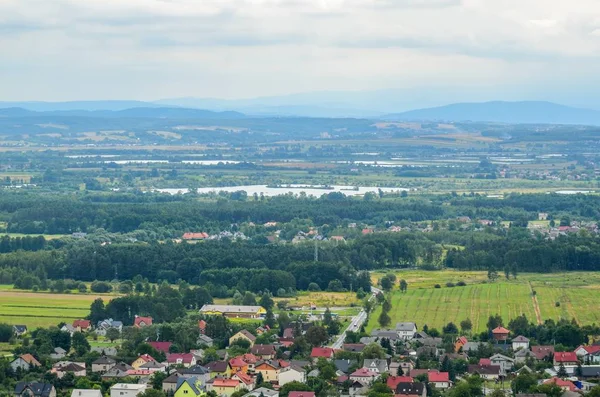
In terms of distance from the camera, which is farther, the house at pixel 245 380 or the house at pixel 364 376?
the house at pixel 364 376

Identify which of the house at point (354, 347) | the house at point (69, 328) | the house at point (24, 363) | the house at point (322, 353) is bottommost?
the house at point (69, 328)

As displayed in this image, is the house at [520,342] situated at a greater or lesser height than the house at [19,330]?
greater

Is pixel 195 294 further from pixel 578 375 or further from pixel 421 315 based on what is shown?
pixel 578 375

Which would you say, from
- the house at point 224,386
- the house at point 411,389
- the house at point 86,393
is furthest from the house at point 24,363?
the house at point 411,389

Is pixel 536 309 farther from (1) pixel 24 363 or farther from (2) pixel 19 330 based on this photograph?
(1) pixel 24 363

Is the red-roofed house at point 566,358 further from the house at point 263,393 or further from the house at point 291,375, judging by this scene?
the house at point 263,393

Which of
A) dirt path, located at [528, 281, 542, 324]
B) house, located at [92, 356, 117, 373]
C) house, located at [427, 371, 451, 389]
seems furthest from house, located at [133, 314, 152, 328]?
dirt path, located at [528, 281, 542, 324]

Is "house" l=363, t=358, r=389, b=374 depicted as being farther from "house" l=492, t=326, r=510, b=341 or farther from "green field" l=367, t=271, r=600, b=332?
"green field" l=367, t=271, r=600, b=332
